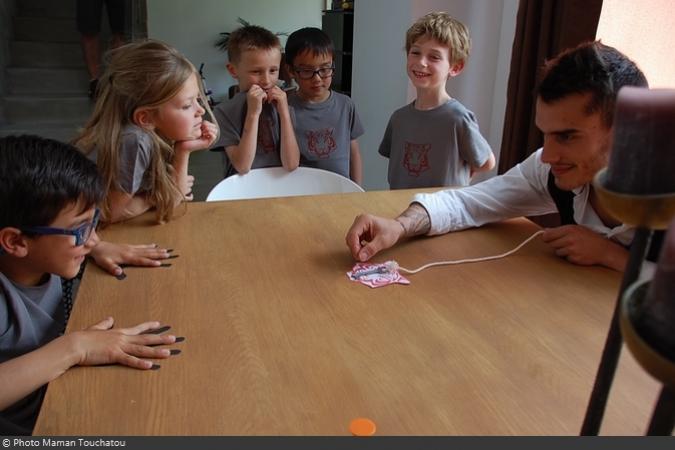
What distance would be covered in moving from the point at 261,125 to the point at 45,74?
4.57m

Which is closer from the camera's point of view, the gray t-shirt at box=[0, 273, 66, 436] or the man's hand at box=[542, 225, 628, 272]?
the gray t-shirt at box=[0, 273, 66, 436]

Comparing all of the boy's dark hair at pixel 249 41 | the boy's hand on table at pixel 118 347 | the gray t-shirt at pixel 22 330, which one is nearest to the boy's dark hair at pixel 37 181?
the gray t-shirt at pixel 22 330

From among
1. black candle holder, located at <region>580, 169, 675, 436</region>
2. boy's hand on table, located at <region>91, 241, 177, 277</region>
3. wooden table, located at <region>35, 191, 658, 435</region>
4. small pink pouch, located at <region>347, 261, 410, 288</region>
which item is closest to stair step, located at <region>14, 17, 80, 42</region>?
wooden table, located at <region>35, 191, 658, 435</region>

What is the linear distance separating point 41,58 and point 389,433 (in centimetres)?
646

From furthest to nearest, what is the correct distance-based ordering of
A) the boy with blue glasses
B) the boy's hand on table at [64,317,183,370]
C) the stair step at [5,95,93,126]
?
the stair step at [5,95,93,126] < the boy with blue glasses < the boy's hand on table at [64,317,183,370]

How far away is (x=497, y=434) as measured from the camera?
0.73 metres

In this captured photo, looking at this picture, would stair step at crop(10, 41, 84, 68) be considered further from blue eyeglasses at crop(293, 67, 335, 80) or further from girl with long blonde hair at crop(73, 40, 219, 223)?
girl with long blonde hair at crop(73, 40, 219, 223)

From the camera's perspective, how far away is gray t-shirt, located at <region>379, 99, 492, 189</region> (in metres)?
2.09

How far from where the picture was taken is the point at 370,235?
1310 millimetres

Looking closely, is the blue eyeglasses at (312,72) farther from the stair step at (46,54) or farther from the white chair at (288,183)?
the stair step at (46,54)

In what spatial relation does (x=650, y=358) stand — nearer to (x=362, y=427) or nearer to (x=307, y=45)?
(x=362, y=427)

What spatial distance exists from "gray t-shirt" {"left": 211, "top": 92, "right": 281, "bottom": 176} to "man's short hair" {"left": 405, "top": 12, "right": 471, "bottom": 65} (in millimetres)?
641

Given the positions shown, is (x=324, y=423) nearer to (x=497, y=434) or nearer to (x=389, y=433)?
(x=389, y=433)

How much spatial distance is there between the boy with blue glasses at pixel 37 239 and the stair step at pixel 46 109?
4.83 meters
